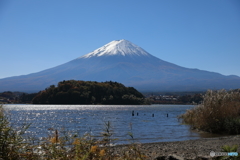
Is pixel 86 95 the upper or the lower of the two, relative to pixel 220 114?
upper

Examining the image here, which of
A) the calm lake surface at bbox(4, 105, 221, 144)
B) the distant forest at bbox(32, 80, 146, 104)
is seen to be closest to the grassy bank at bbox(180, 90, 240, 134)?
the calm lake surface at bbox(4, 105, 221, 144)

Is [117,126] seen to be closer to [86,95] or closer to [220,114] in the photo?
[220,114]

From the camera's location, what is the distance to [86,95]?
90.9 metres

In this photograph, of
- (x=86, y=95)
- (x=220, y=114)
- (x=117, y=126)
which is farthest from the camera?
(x=86, y=95)

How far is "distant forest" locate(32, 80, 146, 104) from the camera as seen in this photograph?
297ft

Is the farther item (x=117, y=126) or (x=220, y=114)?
(x=117, y=126)

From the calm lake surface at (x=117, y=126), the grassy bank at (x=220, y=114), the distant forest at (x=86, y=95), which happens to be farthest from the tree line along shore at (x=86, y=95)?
the grassy bank at (x=220, y=114)

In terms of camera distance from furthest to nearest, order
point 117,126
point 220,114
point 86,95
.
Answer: point 86,95 < point 117,126 < point 220,114

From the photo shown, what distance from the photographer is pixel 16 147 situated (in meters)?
5.10

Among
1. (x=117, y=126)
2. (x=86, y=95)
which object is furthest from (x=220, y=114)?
(x=86, y=95)

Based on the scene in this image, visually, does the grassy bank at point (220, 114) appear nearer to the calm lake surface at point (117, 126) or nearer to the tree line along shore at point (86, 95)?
the calm lake surface at point (117, 126)

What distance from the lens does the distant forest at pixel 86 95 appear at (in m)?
90.6

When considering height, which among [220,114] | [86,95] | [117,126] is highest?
[86,95]

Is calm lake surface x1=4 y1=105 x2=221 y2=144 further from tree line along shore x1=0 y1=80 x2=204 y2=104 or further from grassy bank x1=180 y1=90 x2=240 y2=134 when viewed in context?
tree line along shore x1=0 y1=80 x2=204 y2=104
